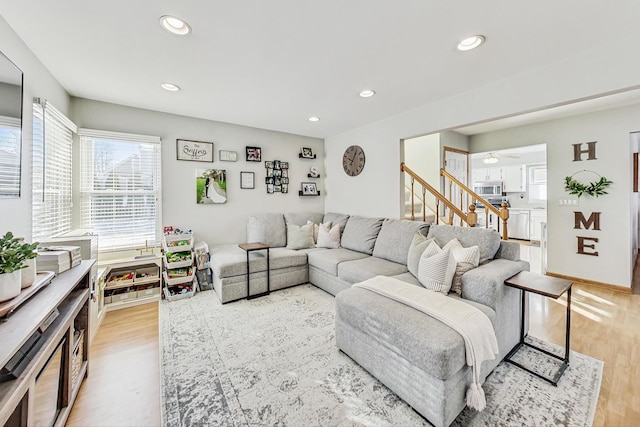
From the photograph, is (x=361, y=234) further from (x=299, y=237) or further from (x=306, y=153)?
(x=306, y=153)

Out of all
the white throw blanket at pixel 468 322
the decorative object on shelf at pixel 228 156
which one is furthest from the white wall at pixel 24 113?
the white throw blanket at pixel 468 322

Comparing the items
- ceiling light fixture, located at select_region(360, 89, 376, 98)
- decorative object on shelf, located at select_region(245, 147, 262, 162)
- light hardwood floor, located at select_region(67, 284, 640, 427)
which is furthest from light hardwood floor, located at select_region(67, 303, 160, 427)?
ceiling light fixture, located at select_region(360, 89, 376, 98)

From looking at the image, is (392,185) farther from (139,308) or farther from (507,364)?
(139,308)

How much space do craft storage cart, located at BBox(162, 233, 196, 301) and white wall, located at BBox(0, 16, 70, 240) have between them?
1.32m

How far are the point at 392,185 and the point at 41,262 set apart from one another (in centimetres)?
354

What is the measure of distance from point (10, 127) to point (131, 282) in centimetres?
203

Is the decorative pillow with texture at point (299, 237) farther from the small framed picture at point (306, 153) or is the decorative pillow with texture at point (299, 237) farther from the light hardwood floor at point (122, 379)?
the light hardwood floor at point (122, 379)

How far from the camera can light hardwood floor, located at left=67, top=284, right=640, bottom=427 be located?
61.0 inches

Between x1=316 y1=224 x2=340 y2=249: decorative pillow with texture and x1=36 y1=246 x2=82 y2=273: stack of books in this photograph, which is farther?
x1=316 y1=224 x2=340 y2=249: decorative pillow with texture

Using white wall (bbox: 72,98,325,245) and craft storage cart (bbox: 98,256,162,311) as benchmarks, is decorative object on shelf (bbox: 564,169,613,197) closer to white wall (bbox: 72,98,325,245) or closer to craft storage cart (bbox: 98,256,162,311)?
white wall (bbox: 72,98,325,245)

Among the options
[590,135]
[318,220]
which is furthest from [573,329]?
[318,220]

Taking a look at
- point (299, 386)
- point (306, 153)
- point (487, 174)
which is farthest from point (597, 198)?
point (299, 386)

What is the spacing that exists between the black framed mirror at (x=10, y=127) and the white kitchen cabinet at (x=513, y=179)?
9406 mm

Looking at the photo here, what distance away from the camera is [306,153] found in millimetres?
4734
